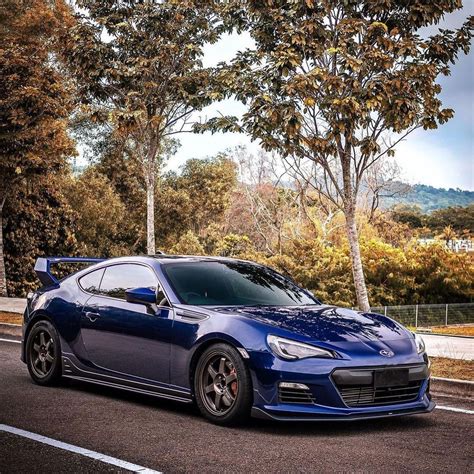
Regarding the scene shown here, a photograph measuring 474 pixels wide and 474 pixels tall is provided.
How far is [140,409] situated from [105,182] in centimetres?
4008

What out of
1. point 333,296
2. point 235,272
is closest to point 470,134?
point 333,296

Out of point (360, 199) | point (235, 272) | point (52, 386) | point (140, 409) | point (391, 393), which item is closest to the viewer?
point (391, 393)

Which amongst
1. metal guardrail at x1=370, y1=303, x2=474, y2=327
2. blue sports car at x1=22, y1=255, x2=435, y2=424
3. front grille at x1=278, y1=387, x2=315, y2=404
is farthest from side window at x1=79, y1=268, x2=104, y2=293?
metal guardrail at x1=370, y1=303, x2=474, y2=327

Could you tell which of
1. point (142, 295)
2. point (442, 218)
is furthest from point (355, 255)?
point (442, 218)

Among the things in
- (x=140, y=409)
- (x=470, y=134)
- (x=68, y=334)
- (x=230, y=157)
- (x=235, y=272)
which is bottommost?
(x=140, y=409)

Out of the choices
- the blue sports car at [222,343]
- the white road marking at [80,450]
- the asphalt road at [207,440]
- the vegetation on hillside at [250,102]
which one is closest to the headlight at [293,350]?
the blue sports car at [222,343]

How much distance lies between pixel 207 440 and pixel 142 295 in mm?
1694

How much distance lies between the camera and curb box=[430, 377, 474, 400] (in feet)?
29.9

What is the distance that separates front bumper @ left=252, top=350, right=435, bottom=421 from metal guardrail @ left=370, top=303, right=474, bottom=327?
1839 cm

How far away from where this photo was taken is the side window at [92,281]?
8645mm

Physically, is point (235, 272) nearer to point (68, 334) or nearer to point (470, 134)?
point (68, 334)

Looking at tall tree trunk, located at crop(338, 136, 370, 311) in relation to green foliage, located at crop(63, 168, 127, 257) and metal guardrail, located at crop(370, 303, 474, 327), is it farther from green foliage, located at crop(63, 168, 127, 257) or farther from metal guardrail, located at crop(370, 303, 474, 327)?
green foliage, located at crop(63, 168, 127, 257)

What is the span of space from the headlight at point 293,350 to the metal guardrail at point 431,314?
729 inches

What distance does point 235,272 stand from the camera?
27.1 ft
